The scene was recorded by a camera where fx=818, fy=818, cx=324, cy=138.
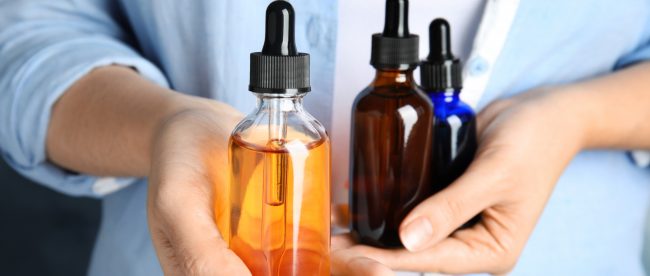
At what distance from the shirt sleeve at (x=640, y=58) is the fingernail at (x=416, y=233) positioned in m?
0.29

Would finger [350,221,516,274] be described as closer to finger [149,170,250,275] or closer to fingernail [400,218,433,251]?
fingernail [400,218,433,251]

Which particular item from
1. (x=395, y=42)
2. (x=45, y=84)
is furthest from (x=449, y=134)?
(x=45, y=84)

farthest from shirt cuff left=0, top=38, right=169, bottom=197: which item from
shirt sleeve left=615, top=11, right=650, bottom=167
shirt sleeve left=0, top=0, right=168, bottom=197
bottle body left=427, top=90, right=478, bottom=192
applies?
shirt sleeve left=615, top=11, right=650, bottom=167

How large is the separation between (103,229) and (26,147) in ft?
0.44

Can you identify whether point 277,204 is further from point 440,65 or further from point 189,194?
point 440,65

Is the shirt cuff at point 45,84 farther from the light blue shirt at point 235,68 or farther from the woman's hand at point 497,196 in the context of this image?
the woman's hand at point 497,196

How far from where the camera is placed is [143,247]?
0.79 m

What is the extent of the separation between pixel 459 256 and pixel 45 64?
409 mm

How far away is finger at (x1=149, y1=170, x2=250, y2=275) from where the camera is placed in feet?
1.70

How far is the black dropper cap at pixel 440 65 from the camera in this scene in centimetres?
70

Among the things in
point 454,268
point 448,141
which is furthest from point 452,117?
point 454,268

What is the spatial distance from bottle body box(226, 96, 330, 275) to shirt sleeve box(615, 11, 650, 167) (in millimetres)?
395

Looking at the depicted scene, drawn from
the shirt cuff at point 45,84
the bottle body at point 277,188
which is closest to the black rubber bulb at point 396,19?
the bottle body at point 277,188

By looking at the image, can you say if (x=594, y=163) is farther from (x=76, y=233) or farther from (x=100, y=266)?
(x=76, y=233)
